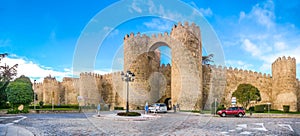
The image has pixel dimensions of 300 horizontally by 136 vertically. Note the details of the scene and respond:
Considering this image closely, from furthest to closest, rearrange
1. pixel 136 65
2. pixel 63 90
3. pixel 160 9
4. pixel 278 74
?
pixel 63 90 < pixel 136 65 < pixel 278 74 < pixel 160 9

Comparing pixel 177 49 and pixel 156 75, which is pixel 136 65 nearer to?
pixel 156 75

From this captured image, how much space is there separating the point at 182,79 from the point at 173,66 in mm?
1848

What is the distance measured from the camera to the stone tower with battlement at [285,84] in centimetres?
2592

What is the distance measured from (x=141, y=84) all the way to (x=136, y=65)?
78.3 inches

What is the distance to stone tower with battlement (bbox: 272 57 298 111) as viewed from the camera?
2592cm

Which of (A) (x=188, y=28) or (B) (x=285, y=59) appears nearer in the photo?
(A) (x=188, y=28)

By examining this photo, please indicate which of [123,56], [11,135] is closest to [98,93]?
[123,56]

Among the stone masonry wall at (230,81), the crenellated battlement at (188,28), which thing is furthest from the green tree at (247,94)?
the crenellated battlement at (188,28)

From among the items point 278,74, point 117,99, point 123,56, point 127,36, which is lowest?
point 117,99

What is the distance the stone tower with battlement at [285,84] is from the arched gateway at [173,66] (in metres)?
7.62

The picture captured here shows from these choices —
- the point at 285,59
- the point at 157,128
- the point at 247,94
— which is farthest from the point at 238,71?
the point at 157,128

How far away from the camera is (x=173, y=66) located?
26.1 m

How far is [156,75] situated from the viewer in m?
29.7

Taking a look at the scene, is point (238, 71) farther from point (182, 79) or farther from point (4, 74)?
point (4, 74)
